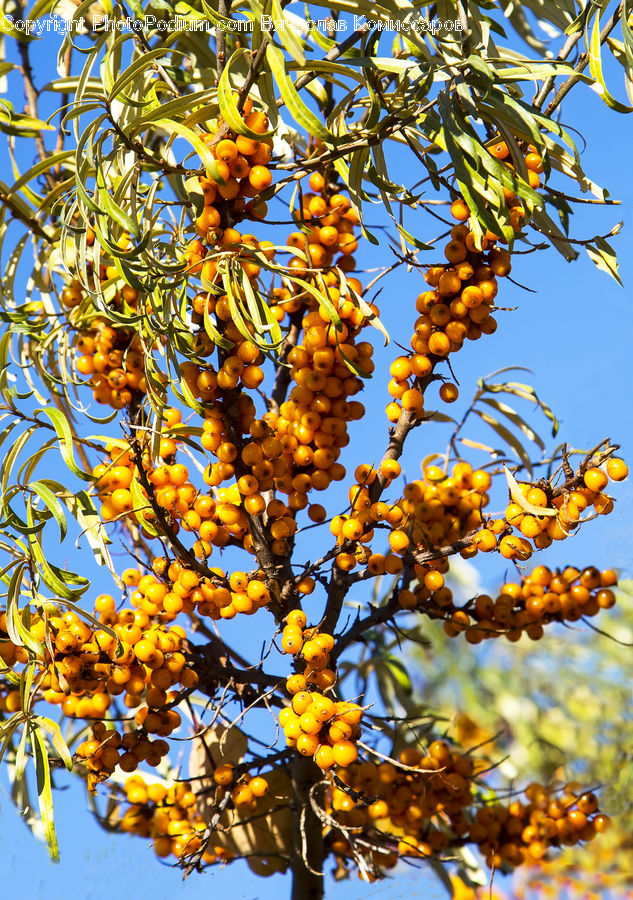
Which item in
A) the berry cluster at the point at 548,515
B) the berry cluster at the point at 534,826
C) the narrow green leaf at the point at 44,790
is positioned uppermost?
the berry cluster at the point at 548,515

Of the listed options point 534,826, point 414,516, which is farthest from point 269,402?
point 534,826

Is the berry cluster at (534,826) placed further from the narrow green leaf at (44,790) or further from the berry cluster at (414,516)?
the narrow green leaf at (44,790)

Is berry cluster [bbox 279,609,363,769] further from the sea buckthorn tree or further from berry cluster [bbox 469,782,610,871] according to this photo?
berry cluster [bbox 469,782,610,871]

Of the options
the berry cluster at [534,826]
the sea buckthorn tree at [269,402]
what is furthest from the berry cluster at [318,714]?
the berry cluster at [534,826]

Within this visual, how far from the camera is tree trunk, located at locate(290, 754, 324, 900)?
90 cm

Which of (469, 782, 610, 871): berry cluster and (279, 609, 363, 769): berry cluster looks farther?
(469, 782, 610, 871): berry cluster

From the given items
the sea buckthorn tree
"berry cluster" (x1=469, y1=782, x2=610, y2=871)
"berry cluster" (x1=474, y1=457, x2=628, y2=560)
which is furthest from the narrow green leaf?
"berry cluster" (x1=469, y1=782, x2=610, y2=871)

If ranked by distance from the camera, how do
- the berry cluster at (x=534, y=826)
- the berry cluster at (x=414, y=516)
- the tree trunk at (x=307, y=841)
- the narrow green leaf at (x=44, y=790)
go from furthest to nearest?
1. the berry cluster at (x=534, y=826)
2. the tree trunk at (x=307, y=841)
3. the berry cluster at (x=414, y=516)
4. the narrow green leaf at (x=44, y=790)

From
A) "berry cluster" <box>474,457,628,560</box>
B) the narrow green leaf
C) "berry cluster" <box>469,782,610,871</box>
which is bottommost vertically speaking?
the narrow green leaf

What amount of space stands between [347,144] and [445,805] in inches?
29.4

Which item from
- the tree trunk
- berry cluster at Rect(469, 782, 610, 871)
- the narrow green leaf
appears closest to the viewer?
the narrow green leaf

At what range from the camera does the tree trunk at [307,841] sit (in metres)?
0.90

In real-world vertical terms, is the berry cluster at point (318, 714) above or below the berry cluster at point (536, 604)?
below

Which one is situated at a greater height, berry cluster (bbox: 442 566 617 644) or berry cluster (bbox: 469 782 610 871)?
berry cluster (bbox: 442 566 617 644)
